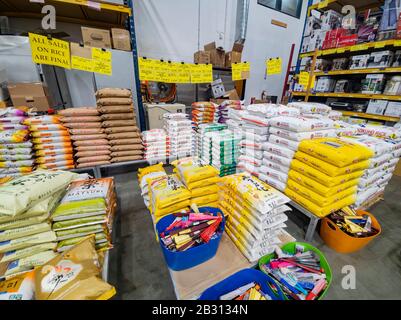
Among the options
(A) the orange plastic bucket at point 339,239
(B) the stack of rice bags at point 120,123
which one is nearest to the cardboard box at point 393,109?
(A) the orange plastic bucket at point 339,239

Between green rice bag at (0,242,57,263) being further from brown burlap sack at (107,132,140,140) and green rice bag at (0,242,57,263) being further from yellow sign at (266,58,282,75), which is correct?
yellow sign at (266,58,282,75)

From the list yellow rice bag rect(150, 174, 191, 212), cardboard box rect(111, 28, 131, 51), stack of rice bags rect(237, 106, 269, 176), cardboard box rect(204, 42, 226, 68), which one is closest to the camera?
yellow rice bag rect(150, 174, 191, 212)

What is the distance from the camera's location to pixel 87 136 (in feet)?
6.94

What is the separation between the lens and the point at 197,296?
0.87 meters

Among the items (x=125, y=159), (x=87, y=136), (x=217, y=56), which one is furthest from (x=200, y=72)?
(x=87, y=136)

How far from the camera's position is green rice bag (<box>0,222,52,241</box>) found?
3.01 ft

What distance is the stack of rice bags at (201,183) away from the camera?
51.8 inches

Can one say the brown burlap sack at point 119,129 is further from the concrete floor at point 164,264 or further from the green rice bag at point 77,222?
the green rice bag at point 77,222

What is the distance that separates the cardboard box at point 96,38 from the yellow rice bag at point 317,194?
273 cm

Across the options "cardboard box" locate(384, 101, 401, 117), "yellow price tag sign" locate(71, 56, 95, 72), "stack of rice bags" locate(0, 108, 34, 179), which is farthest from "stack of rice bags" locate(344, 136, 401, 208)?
"stack of rice bags" locate(0, 108, 34, 179)

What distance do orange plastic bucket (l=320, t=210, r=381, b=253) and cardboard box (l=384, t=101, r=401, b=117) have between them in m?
1.95
